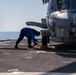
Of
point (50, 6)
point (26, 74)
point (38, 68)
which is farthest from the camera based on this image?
point (50, 6)

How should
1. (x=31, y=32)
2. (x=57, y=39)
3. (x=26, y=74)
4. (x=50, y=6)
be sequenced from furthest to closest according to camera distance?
(x=50, y=6)
(x=31, y=32)
(x=57, y=39)
(x=26, y=74)

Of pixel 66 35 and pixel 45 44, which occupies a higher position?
pixel 66 35

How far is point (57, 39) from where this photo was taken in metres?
13.5

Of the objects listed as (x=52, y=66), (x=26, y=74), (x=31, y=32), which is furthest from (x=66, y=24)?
(x=26, y=74)

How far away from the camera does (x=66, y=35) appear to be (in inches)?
497

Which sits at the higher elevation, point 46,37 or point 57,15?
point 57,15

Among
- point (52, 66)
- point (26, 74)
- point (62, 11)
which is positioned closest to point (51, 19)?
point (62, 11)

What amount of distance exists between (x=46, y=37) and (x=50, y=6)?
1.73 meters

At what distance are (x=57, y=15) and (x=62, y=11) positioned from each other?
0.50 m

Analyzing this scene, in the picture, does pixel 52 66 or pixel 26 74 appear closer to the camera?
pixel 26 74

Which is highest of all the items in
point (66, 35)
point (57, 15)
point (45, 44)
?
point (57, 15)

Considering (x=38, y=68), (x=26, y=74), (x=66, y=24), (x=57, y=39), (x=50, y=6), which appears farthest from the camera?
(x=50, y=6)

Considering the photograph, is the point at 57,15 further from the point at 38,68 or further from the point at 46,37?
the point at 38,68

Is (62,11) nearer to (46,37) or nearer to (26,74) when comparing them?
(46,37)
